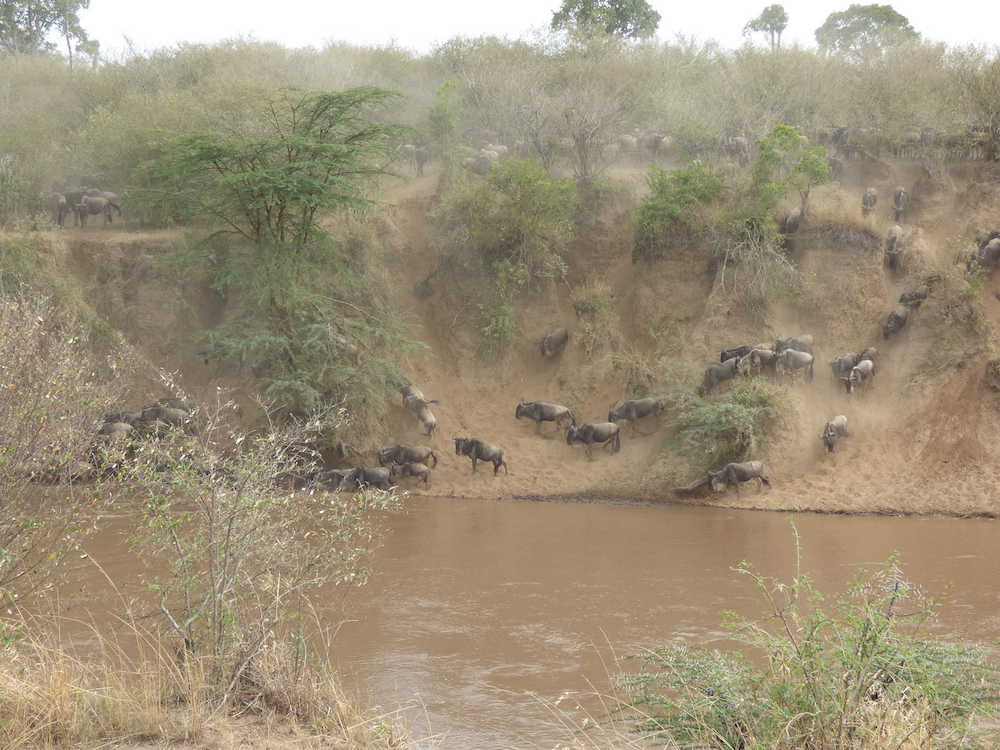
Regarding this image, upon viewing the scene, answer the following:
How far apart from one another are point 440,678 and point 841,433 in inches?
466

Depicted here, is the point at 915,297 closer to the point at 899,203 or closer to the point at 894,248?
the point at 894,248

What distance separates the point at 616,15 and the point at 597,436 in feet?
81.9

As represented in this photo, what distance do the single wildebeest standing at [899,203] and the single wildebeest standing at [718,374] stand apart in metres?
6.05

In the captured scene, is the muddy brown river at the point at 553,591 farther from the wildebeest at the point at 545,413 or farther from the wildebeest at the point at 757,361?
the wildebeest at the point at 757,361

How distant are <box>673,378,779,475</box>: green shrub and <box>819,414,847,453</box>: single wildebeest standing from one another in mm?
962

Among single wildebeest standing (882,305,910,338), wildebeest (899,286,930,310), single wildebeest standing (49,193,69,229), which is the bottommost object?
single wildebeest standing (882,305,910,338)

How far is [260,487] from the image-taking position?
710 cm

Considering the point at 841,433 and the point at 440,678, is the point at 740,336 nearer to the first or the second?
the point at 841,433

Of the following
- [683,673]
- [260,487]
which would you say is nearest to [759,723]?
[683,673]

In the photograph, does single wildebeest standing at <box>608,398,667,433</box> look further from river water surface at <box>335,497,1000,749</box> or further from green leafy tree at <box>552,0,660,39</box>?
green leafy tree at <box>552,0,660,39</box>

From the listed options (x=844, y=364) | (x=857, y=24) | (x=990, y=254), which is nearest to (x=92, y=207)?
(x=844, y=364)

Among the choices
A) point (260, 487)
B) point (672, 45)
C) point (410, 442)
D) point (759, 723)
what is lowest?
point (410, 442)

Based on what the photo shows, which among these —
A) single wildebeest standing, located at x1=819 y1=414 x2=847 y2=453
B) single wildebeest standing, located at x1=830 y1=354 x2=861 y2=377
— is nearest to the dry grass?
single wildebeest standing, located at x1=819 y1=414 x2=847 y2=453

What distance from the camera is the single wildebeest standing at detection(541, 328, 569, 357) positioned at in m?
22.2
